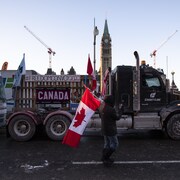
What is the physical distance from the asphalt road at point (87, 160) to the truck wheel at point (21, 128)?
0.25 meters

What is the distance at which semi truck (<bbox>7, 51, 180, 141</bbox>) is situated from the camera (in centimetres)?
1172

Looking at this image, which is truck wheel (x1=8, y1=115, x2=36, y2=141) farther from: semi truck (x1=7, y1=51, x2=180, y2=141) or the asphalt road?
the asphalt road

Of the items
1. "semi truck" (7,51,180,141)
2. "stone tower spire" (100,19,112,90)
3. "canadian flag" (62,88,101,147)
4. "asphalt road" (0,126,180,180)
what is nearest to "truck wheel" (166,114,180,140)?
"semi truck" (7,51,180,141)

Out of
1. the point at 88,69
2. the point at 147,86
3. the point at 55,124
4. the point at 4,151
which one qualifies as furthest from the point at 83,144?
the point at 88,69

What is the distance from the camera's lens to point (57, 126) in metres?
11.8

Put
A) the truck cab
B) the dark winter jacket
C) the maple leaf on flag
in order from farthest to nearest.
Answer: the truck cab
the maple leaf on flag
the dark winter jacket

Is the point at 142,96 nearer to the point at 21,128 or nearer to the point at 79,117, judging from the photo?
the point at 79,117

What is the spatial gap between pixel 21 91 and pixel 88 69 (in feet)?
Result: 10.8

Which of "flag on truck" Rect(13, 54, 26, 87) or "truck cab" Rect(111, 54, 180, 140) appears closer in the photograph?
"truck cab" Rect(111, 54, 180, 140)

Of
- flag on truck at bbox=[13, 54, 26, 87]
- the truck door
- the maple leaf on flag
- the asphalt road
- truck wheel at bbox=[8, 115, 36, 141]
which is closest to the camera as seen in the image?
the asphalt road

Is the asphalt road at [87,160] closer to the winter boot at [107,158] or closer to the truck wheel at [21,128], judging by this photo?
the winter boot at [107,158]

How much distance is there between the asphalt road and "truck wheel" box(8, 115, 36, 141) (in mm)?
248

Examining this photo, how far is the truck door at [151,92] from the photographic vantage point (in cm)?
1208

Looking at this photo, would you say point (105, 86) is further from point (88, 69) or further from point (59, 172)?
point (59, 172)
